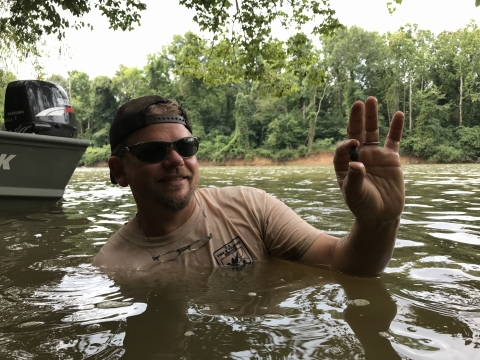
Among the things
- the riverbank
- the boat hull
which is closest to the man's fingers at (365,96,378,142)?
the boat hull

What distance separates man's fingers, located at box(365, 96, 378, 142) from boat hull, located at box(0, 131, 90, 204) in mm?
5728

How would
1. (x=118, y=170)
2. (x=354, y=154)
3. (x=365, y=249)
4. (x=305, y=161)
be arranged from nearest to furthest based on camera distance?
(x=354, y=154), (x=365, y=249), (x=118, y=170), (x=305, y=161)

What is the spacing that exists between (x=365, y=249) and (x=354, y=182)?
558mm

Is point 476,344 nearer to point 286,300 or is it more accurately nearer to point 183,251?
point 286,300

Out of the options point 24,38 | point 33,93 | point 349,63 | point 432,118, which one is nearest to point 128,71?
point 349,63

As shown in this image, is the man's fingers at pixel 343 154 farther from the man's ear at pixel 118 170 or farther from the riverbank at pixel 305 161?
the riverbank at pixel 305 161

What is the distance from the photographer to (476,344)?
4.80 ft

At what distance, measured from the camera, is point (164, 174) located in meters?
2.29

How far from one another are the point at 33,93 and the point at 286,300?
6.14 meters

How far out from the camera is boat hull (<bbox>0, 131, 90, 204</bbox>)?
6.16 meters

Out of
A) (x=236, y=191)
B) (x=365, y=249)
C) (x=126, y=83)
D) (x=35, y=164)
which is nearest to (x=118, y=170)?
(x=236, y=191)

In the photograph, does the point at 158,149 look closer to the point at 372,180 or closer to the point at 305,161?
the point at 372,180

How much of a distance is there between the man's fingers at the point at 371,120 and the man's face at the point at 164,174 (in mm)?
1002

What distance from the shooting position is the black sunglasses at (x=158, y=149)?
2283 millimetres
